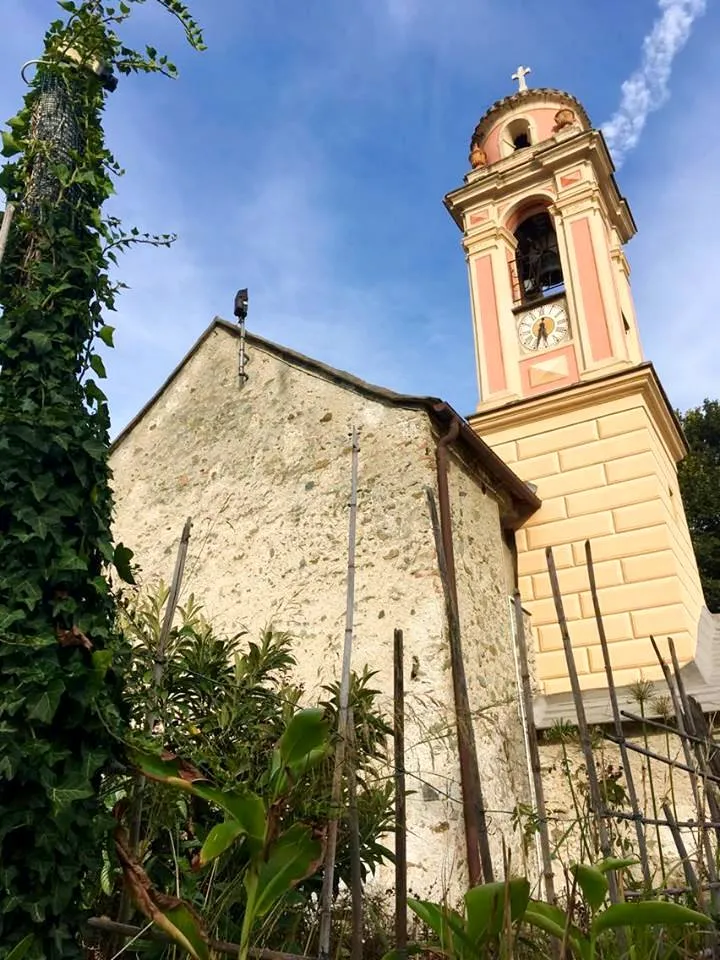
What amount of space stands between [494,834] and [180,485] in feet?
15.7

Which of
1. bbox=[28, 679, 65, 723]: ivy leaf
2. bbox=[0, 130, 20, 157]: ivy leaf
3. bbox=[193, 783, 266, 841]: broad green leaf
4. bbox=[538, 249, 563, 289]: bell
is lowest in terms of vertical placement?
bbox=[193, 783, 266, 841]: broad green leaf

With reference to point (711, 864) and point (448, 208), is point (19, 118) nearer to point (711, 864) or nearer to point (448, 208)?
point (711, 864)

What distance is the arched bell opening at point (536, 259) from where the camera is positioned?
36.2 ft

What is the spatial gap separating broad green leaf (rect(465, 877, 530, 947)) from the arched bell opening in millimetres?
9218

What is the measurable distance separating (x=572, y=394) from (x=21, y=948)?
27.1ft

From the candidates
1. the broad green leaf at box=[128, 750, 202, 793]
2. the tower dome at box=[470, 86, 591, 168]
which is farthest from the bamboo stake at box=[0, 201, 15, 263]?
the tower dome at box=[470, 86, 591, 168]

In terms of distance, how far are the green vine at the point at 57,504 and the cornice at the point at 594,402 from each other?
6566mm

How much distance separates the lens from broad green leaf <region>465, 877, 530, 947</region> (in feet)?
8.11

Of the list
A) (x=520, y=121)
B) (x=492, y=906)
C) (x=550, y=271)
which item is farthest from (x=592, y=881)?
(x=520, y=121)

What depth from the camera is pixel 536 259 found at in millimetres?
11352

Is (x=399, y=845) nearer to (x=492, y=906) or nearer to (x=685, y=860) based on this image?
(x=492, y=906)

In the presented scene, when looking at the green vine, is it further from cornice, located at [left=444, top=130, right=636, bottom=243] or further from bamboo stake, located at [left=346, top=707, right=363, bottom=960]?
cornice, located at [left=444, top=130, right=636, bottom=243]

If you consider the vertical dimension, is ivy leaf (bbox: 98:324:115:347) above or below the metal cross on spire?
below

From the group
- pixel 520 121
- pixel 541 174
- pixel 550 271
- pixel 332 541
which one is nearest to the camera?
pixel 332 541
